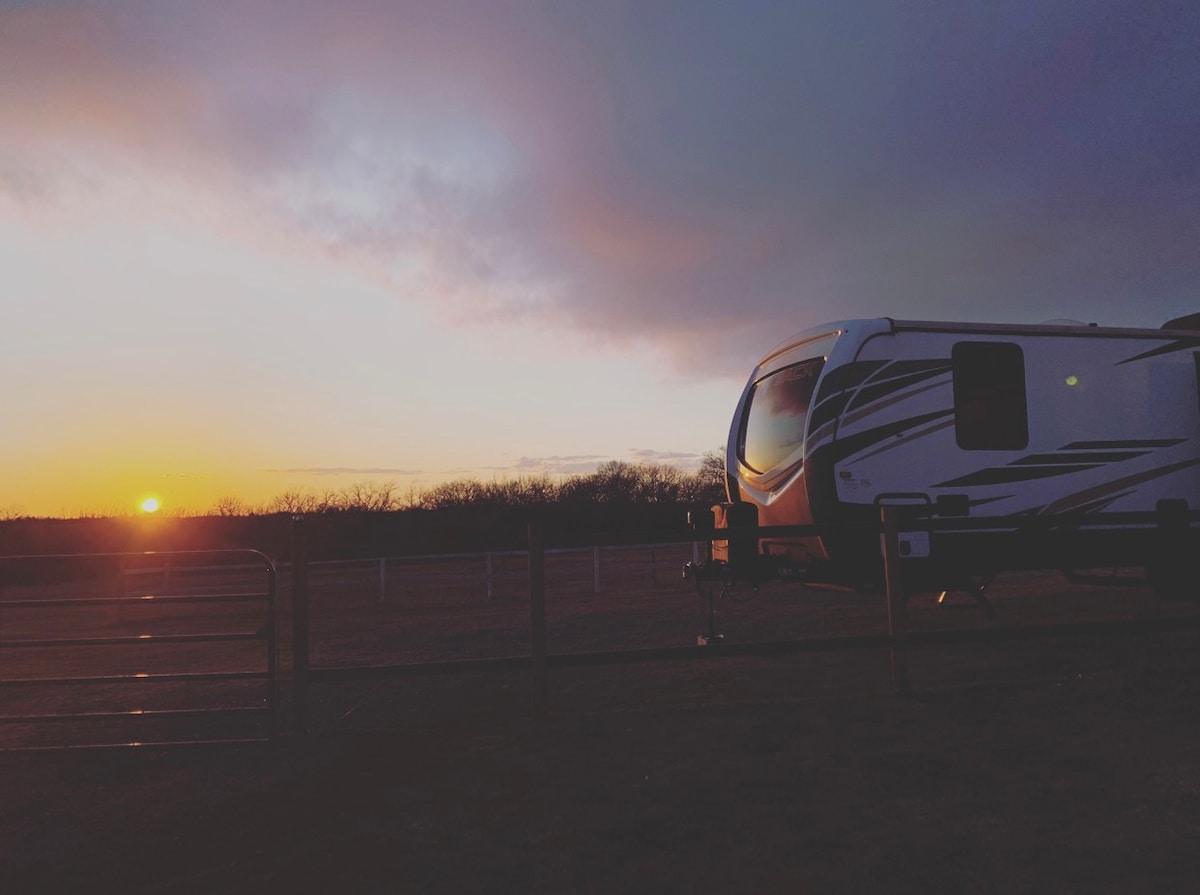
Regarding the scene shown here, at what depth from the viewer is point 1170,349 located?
9.21m

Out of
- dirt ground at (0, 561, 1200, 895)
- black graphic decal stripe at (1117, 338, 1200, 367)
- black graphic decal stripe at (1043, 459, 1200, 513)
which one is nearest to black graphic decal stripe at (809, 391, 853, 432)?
dirt ground at (0, 561, 1200, 895)

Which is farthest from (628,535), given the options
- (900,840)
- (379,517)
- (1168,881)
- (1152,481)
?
(379,517)

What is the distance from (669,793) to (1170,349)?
337 inches

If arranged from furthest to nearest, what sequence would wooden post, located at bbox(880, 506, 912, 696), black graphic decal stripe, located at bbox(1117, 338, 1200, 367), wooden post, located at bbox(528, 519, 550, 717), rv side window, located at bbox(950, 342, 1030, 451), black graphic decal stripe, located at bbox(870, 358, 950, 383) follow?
black graphic decal stripe, located at bbox(1117, 338, 1200, 367), rv side window, located at bbox(950, 342, 1030, 451), black graphic decal stripe, located at bbox(870, 358, 950, 383), wooden post, located at bbox(880, 506, 912, 696), wooden post, located at bbox(528, 519, 550, 717)

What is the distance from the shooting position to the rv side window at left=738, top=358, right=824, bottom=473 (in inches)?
321

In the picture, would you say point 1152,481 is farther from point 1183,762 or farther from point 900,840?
point 900,840

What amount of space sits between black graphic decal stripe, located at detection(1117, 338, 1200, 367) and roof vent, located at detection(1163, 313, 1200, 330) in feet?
2.62

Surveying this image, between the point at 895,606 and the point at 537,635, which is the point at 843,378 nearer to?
the point at 895,606

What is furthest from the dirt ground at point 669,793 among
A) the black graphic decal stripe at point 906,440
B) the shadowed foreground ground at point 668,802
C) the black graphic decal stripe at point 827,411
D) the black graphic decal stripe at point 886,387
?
the black graphic decal stripe at point 886,387

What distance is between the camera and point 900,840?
354cm

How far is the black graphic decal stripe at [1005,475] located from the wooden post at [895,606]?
82.1 inches

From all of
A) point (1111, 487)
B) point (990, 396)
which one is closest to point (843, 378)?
point (990, 396)

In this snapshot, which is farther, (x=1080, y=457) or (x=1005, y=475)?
(x=1080, y=457)

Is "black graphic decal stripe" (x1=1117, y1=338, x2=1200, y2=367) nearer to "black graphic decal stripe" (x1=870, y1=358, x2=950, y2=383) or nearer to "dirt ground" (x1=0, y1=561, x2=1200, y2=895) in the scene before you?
"black graphic decal stripe" (x1=870, y1=358, x2=950, y2=383)
